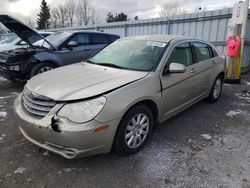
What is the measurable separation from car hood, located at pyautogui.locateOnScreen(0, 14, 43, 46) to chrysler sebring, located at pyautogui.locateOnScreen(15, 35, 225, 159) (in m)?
2.77

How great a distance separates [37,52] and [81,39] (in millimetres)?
1441

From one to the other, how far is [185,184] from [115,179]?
2.56 ft

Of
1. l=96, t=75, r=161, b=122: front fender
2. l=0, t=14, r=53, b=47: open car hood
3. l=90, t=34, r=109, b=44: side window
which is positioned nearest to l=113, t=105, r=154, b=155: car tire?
l=96, t=75, r=161, b=122: front fender

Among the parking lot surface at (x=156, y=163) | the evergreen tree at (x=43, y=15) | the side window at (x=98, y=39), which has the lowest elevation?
the parking lot surface at (x=156, y=163)

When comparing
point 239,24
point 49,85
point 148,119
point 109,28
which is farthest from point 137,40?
point 109,28

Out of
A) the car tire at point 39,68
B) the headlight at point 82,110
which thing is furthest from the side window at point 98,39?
the headlight at point 82,110

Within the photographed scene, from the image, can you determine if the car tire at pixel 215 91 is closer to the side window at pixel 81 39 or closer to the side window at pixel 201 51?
the side window at pixel 201 51

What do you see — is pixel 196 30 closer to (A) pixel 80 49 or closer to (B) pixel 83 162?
(A) pixel 80 49

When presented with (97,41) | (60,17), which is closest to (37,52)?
(97,41)

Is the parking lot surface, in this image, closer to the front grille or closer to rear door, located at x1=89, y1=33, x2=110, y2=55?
the front grille

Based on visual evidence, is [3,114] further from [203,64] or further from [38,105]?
[203,64]

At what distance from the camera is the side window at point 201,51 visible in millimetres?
4145

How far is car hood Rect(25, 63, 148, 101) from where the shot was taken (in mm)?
2490

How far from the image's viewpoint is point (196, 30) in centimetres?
872
